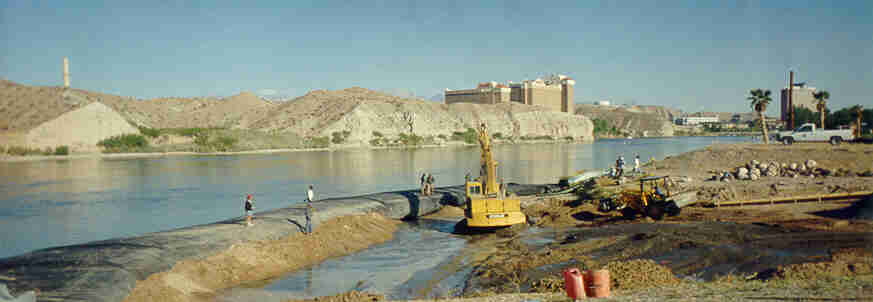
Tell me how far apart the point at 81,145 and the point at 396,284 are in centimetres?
10110

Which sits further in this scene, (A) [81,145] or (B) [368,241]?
(A) [81,145]

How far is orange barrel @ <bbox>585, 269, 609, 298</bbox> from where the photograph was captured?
31.4 feet

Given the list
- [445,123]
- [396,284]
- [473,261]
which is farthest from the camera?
[445,123]

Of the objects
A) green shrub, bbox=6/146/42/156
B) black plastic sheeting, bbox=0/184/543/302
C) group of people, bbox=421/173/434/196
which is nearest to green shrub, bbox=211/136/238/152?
green shrub, bbox=6/146/42/156

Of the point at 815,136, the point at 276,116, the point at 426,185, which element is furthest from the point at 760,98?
the point at 276,116

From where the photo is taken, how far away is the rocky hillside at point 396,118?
13762 centimetres

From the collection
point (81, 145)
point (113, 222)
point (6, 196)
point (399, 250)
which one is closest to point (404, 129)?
point (81, 145)

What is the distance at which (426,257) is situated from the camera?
62.7 ft

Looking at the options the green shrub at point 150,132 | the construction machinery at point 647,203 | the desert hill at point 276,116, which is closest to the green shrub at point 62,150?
the desert hill at point 276,116

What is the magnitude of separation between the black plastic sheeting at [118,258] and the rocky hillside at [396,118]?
110972mm

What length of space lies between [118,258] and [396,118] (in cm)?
13273

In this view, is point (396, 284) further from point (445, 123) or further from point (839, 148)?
point (445, 123)

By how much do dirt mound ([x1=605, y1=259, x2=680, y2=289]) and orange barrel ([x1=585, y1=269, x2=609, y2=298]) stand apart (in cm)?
202

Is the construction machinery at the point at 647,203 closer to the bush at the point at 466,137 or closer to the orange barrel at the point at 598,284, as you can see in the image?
the orange barrel at the point at 598,284
